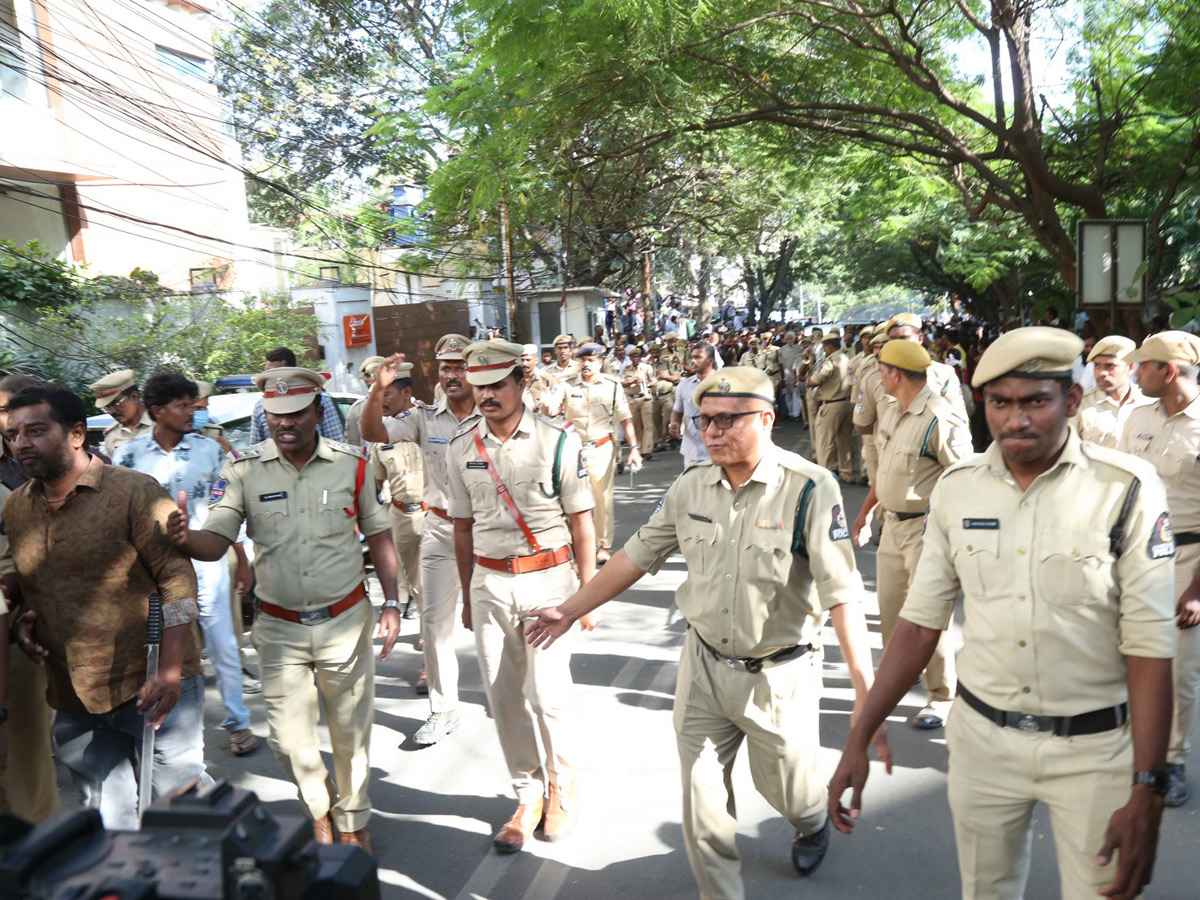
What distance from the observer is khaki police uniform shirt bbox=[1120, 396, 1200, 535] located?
4.60 metres

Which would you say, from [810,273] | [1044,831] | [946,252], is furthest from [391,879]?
[810,273]

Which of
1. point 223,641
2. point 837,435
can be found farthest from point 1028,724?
point 837,435

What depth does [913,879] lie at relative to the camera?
4.11 m

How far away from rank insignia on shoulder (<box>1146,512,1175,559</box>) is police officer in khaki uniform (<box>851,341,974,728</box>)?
275 centimetres

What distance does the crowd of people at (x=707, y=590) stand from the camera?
2.67m

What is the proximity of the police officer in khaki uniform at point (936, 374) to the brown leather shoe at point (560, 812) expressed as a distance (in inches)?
109

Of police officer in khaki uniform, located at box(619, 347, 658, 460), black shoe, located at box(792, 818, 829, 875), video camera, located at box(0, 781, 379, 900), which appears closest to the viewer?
video camera, located at box(0, 781, 379, 900)

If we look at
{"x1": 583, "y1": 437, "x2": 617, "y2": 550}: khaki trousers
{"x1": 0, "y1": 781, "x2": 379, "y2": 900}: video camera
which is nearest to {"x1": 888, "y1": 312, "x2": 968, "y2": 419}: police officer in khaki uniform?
{"x1": 583, "y1": 437, "x2": 617, "y2": 550}: khaki trousers

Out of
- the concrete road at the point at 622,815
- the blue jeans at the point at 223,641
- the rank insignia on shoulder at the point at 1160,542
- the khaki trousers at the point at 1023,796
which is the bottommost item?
the concrete road at the point at 622,815

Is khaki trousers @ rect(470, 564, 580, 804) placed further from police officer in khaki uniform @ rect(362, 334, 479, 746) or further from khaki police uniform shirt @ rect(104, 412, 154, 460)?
khaki police uniform shirt @ rect(104, 412, 154, 460)

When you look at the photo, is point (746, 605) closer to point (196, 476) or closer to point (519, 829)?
point (519, 829)

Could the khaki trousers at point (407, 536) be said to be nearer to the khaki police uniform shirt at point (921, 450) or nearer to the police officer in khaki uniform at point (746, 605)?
the khaki police uniform shirt at point (921, 450)

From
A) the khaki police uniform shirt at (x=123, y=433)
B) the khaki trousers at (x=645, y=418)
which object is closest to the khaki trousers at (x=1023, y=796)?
the khaki police uniform shirt at (x=123, y=433)

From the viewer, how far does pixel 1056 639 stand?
2664 millimetres
